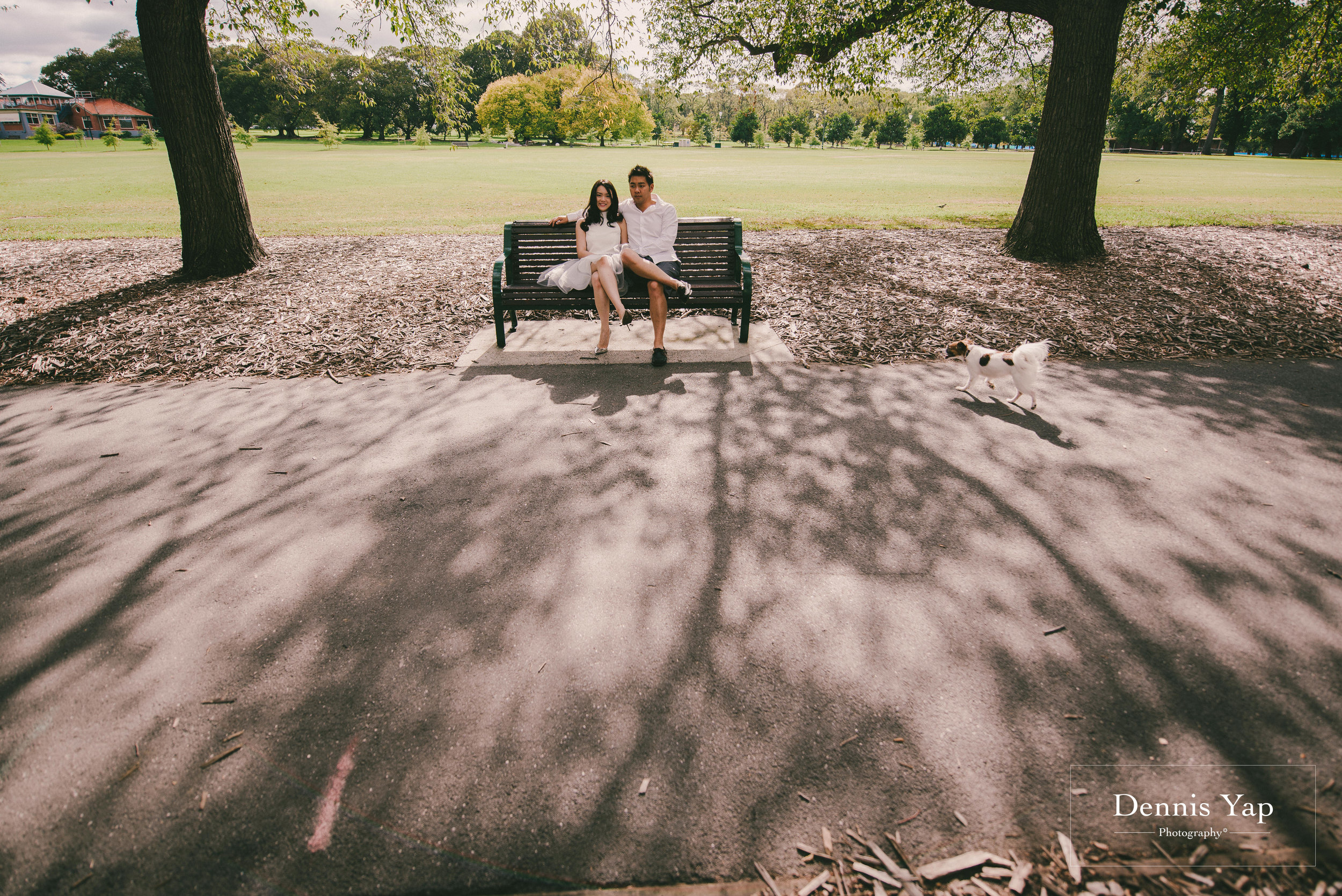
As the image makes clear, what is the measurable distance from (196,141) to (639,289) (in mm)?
6566

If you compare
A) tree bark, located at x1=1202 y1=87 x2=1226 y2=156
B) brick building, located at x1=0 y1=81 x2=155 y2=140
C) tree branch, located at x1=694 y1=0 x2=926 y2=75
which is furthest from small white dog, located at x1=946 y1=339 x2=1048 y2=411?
brick building, located at x1=0 y1=81 x2=155 y2=140

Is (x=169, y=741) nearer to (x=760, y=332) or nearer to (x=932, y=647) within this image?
(x=932, y=647)

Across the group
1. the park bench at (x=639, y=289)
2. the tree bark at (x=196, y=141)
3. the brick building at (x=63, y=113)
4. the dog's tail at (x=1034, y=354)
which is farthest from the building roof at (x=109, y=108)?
the dog's tail at (x=1034, y=354)

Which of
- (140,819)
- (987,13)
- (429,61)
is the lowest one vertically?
(140,819)

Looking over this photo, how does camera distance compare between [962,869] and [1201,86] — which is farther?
[1201,86]

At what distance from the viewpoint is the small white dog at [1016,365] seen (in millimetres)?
4895

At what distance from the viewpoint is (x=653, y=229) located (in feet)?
21.3

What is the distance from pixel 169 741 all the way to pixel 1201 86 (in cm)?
1868

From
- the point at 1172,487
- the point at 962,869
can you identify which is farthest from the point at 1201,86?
the point at 962,869

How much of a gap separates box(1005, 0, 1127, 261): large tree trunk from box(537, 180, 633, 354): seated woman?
586cm

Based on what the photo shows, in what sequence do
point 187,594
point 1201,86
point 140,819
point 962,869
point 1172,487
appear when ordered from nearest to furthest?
1. point 962,869
2. point 140,819
3. point 187,594
4. point 1172,487
5. point 1201,86

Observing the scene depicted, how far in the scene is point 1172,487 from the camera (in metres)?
3.94

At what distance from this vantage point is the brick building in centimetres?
9775

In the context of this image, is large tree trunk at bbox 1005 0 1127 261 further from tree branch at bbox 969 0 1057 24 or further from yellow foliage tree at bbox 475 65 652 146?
yellow foliage tree at bbox 475 65 652 146
